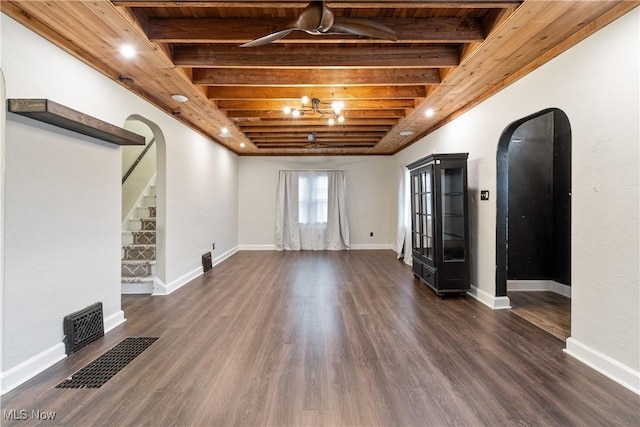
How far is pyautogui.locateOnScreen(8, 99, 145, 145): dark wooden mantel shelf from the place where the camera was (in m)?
1.84

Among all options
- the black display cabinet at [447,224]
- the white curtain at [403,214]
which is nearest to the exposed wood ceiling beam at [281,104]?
the black display cabinet at [447,224]

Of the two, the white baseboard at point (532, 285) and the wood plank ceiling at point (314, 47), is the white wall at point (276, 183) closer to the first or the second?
the wood plank ceiling at point (314, 47)

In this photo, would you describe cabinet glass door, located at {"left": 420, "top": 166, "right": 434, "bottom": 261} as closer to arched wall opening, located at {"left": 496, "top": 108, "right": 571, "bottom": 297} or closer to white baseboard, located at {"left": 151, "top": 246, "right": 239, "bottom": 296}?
arched wall opening, located at {"left": 496, "top": 108, "right": 571, "bottom": 297}

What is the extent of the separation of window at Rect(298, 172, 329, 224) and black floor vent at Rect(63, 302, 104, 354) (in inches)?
205

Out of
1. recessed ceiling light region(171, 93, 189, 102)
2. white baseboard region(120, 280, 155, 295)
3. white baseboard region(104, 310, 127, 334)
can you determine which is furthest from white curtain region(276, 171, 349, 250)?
white baseboard region(104, 310, 127, 334)

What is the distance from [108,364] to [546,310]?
4380mm

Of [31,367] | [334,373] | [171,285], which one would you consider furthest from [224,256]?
[334,373]

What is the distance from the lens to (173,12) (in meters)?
2.22

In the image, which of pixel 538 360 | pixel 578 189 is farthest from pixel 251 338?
pixel 578 189

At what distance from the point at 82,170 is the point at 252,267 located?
136 inches

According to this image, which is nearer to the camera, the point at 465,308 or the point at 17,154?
the point at 17,154

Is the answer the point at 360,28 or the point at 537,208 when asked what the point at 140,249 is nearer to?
the point at 360,28

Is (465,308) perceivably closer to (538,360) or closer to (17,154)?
(538,360)

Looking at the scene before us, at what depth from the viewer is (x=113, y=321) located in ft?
9.30
